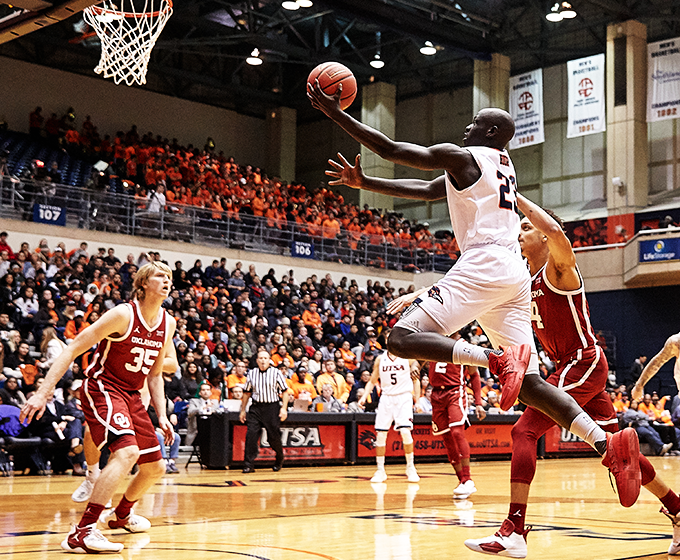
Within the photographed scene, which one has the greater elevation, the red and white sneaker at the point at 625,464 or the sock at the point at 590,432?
the sock at the point at 590,432

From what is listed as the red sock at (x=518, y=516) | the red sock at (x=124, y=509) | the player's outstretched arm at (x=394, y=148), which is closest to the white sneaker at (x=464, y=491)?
the red sock at (x=124, y=509)

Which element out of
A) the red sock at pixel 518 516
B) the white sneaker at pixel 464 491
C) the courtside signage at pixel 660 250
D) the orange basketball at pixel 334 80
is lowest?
the white sneaker at pixel 464 491

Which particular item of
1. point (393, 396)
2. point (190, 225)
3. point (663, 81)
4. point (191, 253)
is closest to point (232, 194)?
point (190, 225)

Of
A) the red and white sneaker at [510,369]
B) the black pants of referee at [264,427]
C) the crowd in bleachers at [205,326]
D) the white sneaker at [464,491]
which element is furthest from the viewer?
the crowd in bleachers at [205,326]

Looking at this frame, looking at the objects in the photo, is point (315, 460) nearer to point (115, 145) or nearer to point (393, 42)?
point (115, 145)

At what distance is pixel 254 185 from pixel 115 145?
4697mm

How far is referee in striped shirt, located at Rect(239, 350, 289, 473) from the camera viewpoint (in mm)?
14000

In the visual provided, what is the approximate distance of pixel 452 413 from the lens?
9.88 m

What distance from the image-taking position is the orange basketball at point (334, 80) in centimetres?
484

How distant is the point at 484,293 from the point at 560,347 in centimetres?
119

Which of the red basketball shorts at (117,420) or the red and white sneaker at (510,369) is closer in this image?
the red and white sneaker at (510,369)

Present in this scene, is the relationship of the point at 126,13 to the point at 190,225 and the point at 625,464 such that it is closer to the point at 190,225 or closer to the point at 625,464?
the point at 625,464

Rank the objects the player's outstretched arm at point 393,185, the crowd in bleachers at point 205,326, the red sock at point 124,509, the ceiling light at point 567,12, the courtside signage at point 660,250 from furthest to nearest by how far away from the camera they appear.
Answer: the ceiling light at point 567,12
the courtside signage at point 660,250
the crowd in bleachers at point 205,326
the red sock at point 124,509
the player's outstretched arm at point 393,185

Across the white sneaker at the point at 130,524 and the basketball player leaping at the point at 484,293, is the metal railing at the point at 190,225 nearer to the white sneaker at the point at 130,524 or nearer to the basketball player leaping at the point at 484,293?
the white sneaker at the point at 130,524
